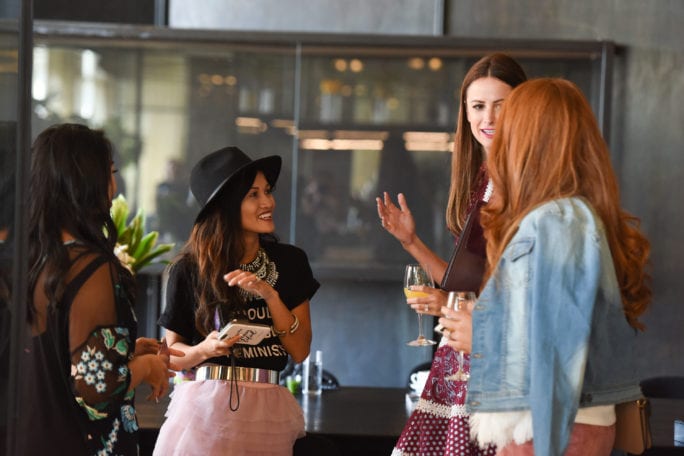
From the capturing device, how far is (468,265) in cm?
248

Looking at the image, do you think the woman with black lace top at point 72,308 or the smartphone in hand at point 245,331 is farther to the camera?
the smartphone in hand at point 245,331

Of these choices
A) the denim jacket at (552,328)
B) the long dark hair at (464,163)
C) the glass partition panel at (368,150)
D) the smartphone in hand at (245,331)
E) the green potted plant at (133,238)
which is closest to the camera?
the denim jacket at (552,328)

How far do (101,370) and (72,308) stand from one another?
0.49 feet

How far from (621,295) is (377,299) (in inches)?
156

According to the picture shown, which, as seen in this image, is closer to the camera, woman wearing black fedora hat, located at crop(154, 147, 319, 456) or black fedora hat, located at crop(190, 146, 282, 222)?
woman wearing black fedora hat, located at crop(154, 147, 319, 456)

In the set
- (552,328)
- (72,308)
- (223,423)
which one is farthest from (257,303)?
(552,328)

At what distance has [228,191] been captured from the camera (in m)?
2.96

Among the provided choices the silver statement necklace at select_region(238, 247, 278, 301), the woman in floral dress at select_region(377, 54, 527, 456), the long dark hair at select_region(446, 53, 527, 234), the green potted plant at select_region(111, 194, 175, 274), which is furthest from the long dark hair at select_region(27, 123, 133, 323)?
the green potted plant at select_region(111, 194, 175, 274)

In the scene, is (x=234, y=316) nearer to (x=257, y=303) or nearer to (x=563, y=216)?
(x=257, y=303)

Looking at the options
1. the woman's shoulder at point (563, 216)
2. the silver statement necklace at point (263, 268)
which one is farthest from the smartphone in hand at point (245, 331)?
the woman's shoulder at point (563, 216)

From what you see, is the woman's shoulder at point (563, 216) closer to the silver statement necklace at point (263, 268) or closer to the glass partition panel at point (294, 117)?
the silver statement necklace at point (263, 268)

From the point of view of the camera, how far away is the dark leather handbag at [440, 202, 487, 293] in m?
2.47

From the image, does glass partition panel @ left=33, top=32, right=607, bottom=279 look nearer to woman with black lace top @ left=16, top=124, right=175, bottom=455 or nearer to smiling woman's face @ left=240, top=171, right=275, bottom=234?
smiling woman's face @ left=240, top=171, right=275, bottom=234

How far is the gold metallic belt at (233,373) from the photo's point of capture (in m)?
2.79
